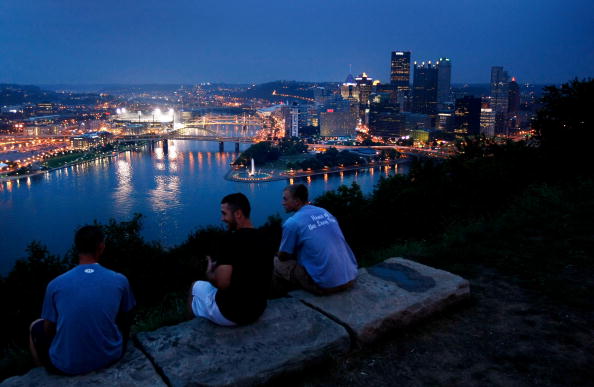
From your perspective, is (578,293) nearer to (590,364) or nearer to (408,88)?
(590,364)

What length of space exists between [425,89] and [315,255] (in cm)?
6735

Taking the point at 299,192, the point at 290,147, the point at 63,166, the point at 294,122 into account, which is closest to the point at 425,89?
the point at 294,122

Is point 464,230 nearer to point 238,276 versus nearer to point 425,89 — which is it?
point 238,276

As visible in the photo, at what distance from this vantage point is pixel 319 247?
170 cm

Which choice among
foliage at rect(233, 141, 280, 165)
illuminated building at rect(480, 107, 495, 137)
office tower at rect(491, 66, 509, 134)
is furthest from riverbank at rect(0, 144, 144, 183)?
office tower at rect(491, 66, 509, 134)

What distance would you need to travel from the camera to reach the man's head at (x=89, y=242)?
1.29 meters

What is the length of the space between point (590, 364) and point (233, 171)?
2357 cm

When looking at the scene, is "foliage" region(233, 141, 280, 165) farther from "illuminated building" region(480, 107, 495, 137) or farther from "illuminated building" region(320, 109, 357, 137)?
"illuminated building" region(480, 107, 495, 137)

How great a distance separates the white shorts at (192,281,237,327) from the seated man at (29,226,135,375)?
26 centimetres

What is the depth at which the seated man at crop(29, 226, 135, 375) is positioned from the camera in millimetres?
1203

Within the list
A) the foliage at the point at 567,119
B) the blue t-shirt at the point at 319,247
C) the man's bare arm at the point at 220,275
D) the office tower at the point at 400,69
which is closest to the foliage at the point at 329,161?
the foliage at the point at 567,119

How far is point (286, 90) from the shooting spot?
88562 mm

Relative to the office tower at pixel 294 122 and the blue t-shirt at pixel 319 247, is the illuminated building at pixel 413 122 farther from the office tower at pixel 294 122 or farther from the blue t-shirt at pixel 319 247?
the blue t-shirt at pixel 319 247

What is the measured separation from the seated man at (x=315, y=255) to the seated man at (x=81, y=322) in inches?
26.0
